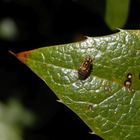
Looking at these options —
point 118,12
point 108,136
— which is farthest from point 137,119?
point 118,12

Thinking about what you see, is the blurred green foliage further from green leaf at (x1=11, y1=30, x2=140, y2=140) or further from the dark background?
green leaf at (x1=11, y1=30, x2=140, y2=140)

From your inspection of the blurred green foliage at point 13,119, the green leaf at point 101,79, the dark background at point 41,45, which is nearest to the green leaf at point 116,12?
the green leaf at point 101,79

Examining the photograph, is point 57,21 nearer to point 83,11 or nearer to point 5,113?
point 83,11

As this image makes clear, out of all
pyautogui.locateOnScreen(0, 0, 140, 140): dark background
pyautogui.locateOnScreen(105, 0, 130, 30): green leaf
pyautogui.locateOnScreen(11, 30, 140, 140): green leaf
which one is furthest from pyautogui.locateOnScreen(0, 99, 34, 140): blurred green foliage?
pyautogui.locateOnScreen(11, 30, 140, 140): green leaf

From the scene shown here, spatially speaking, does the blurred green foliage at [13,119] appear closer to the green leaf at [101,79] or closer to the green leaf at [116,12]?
the green leaf at [116,12]

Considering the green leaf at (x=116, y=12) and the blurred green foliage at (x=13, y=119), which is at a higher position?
the green leaf at (x=116, y=12)

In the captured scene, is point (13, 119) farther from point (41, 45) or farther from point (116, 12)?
point (116, 12)
